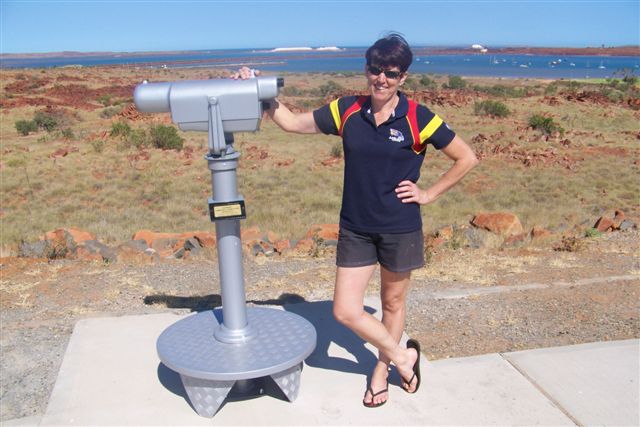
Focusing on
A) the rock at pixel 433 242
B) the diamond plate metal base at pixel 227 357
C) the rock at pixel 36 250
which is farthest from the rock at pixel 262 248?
the diamond plate metal base at pixel 227 357

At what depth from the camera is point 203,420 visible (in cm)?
304

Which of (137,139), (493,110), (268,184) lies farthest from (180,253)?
(493,110)

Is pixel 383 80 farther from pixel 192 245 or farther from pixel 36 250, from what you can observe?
pixel 36 250

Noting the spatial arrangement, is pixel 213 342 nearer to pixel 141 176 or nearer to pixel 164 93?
pixel 164 93

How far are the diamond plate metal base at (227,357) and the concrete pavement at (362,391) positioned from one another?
0.13 metres

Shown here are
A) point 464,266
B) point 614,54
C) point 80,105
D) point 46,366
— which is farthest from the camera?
point 614,54

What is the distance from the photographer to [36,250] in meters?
6.74

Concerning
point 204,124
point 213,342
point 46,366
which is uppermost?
point 204,124

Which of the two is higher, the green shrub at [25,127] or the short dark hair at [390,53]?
the short dark hair at [390,53]

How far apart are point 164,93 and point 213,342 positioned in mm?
1233

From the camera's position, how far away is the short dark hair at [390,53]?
2.75 meters

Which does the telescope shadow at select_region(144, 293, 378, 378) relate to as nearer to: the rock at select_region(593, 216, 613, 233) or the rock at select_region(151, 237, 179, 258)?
the rock at select_region(151, 237, 179, 258)

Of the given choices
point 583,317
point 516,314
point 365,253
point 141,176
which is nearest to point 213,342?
point 365,253

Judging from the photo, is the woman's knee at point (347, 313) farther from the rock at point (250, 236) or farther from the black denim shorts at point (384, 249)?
the rock at point (250, 236)
